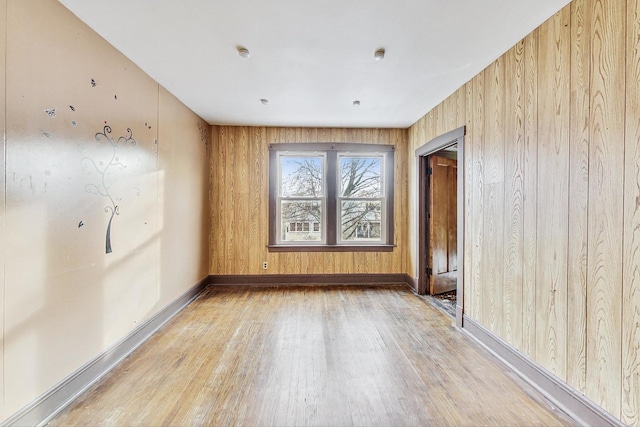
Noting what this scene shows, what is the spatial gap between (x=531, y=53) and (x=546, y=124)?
577 mm

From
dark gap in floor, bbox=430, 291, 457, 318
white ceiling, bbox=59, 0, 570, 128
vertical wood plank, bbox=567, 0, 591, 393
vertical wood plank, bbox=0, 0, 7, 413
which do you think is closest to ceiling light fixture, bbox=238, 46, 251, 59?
white ceiling, bbox=59, 0, 570, 128

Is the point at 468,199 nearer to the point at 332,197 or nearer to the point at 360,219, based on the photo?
the point at 360,219

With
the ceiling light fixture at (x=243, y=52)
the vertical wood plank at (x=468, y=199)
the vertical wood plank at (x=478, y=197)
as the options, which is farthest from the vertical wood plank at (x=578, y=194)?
the ceiling light fixture at (x=243, y=52)

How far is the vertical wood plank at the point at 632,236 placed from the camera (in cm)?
142

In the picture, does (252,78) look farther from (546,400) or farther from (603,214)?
(546,400)

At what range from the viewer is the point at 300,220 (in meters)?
4.71

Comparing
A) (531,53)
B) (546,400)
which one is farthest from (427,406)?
(531,53)

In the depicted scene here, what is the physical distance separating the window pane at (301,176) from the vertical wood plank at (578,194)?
131 inches

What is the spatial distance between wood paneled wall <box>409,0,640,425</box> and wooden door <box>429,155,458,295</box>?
147 cm

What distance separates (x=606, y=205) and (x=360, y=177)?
3349 mm

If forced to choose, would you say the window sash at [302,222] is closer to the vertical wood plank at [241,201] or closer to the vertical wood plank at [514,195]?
the vertical wood plank at [241,201]

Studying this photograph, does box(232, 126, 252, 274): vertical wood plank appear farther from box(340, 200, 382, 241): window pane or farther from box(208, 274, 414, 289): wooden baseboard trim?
box(340, 200, 382, 241): window pane

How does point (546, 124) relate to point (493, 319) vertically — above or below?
above

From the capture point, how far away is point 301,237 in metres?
4.71
